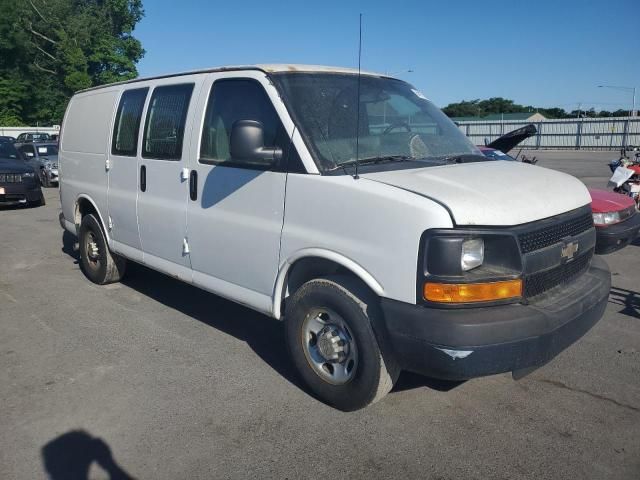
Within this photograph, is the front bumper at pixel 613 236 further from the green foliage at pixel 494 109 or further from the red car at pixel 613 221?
the green foliage at pixel 494 109

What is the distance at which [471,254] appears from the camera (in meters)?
2.96

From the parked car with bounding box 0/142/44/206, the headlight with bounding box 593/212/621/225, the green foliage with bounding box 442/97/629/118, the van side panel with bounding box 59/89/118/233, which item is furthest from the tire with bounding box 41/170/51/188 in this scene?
the green foliage with bounding box 442/97/629/118

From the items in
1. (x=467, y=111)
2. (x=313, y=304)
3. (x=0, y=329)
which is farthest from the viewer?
(x=467, y=111)

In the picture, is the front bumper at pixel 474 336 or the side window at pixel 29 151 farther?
the side window at pixel 29 151

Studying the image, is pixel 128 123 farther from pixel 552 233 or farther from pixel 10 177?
pixel 10 177

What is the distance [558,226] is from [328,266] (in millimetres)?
1416

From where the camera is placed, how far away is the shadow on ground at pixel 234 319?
402 centimetres

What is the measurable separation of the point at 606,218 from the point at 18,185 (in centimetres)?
1234

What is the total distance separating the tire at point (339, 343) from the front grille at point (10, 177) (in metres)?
11.7

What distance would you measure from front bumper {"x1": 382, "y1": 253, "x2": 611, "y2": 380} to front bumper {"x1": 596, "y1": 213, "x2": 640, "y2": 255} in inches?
116

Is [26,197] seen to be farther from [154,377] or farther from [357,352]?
[357,352]

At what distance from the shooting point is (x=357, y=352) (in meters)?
3.32

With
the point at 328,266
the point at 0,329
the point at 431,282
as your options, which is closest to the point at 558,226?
the point at 431,282

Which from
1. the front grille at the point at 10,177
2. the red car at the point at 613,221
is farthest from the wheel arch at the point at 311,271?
the front grille at the point at 10,177
